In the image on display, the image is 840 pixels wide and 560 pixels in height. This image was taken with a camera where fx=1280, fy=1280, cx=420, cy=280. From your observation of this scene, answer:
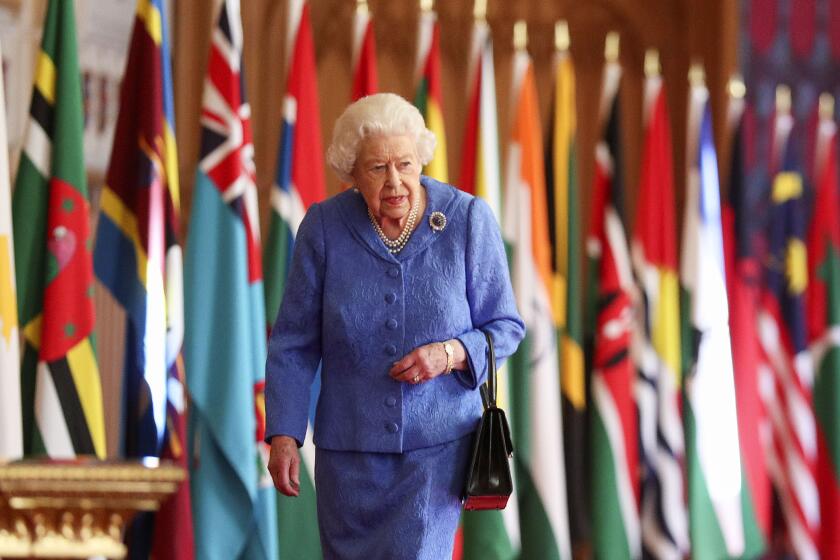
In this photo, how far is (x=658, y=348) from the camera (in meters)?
5.80

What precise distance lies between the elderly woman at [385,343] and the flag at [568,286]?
2.60 m

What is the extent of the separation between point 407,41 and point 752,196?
1.97 metres

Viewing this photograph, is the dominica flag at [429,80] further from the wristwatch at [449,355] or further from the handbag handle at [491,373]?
the wristwatch at [449,355]

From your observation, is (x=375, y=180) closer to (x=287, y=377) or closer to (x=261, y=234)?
(x=287, y=377)

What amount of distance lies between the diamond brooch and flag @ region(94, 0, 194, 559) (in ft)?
5.74

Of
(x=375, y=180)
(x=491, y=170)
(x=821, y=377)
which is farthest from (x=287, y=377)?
(x=821, y=377)

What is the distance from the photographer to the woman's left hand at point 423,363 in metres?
2.89

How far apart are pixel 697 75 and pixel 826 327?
4.41 ft

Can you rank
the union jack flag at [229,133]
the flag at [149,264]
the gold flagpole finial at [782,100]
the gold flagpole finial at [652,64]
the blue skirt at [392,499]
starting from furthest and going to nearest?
1. the gold flagpole finial at [782,100]
2. the gold flagpole finial at [652,64]
3. the union jack flag at [229,133]
4. the flag at [149,264]
5. the blue skirt at [392,499]

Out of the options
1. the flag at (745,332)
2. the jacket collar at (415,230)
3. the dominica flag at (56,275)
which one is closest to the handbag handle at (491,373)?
the jacket collar at (415,230)

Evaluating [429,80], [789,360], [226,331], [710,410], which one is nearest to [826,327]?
[789,360]

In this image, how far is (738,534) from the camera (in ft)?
18.8

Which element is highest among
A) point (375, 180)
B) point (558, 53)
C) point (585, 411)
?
point (558, 53)

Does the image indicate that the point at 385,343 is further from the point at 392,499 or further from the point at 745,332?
the point at 745,332
